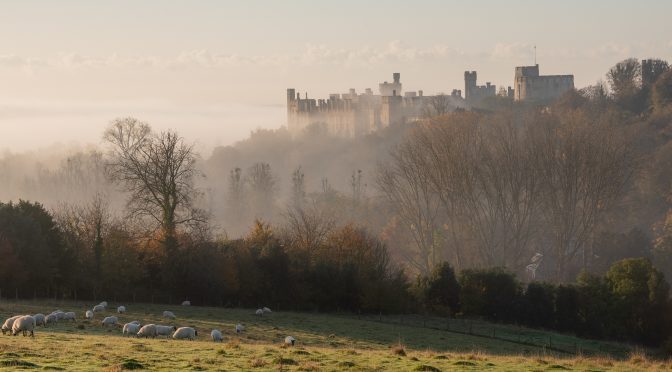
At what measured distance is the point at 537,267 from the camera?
96.6 meters

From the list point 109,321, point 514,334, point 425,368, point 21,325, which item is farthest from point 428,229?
point 425,368

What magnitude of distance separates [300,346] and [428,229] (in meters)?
59.5

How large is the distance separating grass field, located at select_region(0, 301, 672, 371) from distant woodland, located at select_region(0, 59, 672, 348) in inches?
206

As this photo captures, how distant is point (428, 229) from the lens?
303 feet

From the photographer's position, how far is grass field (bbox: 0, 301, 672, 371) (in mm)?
24562

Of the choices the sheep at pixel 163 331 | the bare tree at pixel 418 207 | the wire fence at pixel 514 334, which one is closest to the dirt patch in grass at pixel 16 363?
the sheep at pixel 163 331

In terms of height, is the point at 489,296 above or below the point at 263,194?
below

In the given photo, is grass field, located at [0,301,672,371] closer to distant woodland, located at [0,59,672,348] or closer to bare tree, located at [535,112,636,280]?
distant woodland, located at [0,59,672,348]

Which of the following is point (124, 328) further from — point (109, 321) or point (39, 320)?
point (109, 321)

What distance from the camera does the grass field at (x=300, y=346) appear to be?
24.6m

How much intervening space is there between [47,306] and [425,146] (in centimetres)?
5677

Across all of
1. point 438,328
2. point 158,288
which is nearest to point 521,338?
point 438,328

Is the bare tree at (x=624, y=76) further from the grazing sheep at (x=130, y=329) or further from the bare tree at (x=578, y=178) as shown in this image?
the grazing sheep at (x=130, y=329)

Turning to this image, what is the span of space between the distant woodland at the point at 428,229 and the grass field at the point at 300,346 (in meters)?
5.23
